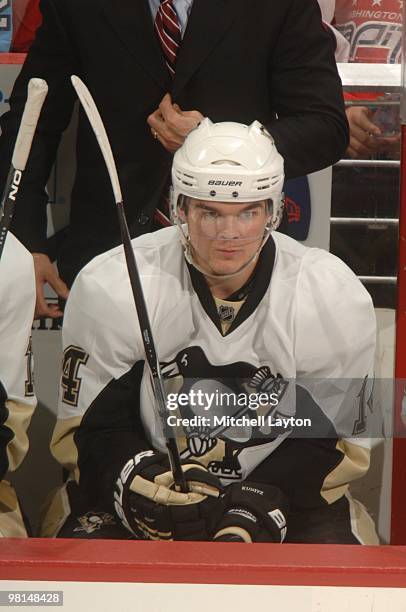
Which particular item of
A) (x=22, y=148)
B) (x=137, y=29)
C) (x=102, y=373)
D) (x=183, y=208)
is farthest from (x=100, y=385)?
(x=137, y=29)

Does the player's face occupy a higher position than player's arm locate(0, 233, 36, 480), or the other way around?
the player's face

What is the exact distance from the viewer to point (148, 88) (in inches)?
83.5

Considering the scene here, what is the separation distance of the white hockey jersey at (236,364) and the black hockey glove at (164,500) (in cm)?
3

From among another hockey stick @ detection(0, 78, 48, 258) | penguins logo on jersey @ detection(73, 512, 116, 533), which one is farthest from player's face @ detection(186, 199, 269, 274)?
penguins logo on jersey @ detection(73, 512, 116, 533)

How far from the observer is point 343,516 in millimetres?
2197

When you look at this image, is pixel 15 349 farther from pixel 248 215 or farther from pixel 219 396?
pixel 248 215

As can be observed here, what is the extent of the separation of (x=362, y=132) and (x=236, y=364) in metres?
0.55

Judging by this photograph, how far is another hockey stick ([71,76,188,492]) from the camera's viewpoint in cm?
211

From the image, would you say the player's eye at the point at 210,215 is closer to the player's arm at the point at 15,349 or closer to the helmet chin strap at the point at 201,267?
the helmet chin strap at the point at 201,267

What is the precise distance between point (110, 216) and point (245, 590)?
31.5 inches

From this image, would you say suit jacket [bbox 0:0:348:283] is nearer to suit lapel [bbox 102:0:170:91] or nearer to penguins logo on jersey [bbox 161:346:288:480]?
suit lapel [bbox 102:0:170:91]

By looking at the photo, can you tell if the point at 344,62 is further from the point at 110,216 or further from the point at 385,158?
the point at 110,216

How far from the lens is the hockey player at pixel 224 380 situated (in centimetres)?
210

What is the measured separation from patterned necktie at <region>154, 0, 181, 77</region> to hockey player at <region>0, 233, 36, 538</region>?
1.65 feet
